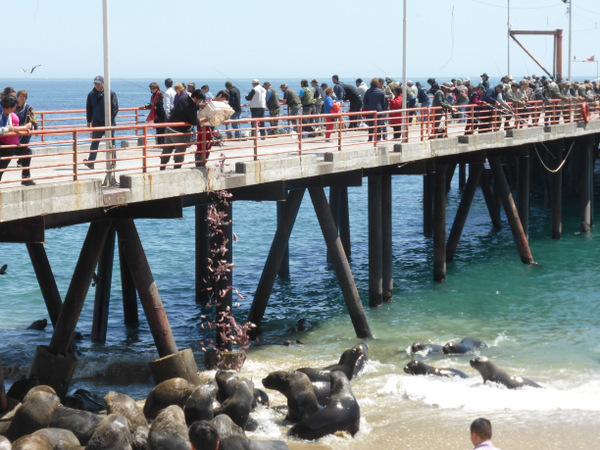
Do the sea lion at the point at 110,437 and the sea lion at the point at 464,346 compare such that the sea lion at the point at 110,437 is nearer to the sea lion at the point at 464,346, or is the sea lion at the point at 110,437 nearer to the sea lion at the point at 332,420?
the sea lion at the point at 332,420

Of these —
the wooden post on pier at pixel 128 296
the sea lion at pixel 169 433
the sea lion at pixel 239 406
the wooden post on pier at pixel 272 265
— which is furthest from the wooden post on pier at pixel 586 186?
the sea lion at pixel 169 433

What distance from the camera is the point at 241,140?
17.5 meters

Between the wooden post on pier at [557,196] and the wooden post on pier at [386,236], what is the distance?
32.5ft

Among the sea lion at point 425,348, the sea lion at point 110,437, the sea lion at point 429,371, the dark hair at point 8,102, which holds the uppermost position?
the dark hair at point 8,102

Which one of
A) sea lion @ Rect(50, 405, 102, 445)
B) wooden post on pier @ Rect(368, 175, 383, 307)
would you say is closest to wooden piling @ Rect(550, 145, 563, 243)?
wooden post on pier @ Rect(368, 175, 383, 307)

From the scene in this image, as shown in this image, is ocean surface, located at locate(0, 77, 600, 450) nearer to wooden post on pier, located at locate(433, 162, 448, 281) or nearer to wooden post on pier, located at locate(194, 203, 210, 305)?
wooden post on pier, located at locate(194, 203, 210, 305)

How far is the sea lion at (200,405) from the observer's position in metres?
12.1

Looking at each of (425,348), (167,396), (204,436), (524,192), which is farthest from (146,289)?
(524,192)

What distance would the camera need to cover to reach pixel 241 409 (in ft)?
41.1

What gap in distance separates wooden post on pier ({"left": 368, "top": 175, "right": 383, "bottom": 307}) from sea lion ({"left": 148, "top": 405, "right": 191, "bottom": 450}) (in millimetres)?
9386

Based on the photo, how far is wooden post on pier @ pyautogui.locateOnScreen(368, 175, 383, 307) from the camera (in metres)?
20.3

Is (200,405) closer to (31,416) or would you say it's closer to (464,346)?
(31,416)

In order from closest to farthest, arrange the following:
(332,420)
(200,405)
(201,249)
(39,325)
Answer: (200,405) → (332,420) → (39,325) → (201,249)

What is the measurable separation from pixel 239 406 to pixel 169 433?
5.30ft
